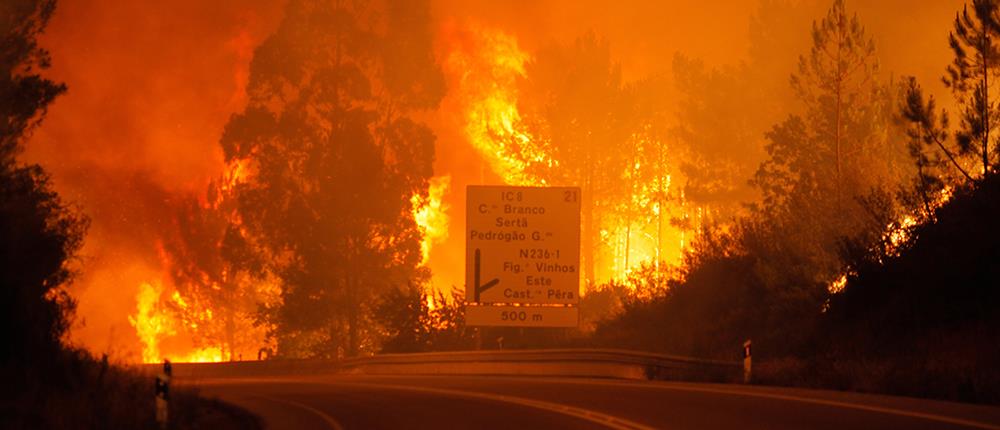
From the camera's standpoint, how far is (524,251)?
35.7 meters

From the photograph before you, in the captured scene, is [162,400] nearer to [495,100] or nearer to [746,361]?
[746,361]

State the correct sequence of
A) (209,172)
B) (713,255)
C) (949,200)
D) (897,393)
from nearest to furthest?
(897,393) → (949,200) → (713,255) → (209,172)

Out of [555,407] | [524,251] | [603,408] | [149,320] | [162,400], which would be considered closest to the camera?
[162,400]

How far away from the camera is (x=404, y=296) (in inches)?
1750

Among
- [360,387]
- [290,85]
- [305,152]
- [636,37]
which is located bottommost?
[360,387]

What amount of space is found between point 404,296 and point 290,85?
12.4m

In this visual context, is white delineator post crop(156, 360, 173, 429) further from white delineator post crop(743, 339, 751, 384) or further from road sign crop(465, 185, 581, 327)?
road sign crop(465, 185, 581, 327)

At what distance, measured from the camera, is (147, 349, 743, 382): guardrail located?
2619 centimetres

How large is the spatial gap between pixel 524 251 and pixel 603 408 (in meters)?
18.6

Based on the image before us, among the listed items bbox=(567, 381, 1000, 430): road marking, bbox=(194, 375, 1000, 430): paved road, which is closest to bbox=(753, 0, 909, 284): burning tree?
bbox=(567, 381, 1000, 430): road marking

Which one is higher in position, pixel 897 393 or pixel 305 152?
pixel 305 152

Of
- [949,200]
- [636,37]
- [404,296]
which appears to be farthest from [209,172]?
[949,200]

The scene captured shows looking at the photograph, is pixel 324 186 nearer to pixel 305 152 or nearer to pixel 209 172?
pixel 305 152

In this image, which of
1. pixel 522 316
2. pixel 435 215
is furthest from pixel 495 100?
pixel 522 316
